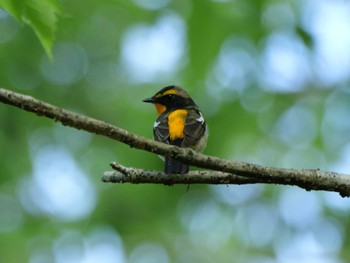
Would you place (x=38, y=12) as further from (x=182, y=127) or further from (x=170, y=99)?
(x=170, y=99)

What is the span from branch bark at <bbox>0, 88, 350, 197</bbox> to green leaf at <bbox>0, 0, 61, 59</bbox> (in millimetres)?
915

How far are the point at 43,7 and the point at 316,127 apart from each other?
5191 mm

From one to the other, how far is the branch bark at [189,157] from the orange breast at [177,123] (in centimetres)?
190

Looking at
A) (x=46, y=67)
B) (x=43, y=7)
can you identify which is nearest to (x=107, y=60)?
(x=46, y=67)

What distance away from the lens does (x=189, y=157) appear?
2.93m

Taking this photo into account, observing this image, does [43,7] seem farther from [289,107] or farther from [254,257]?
[254,257]

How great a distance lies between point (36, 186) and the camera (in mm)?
9359

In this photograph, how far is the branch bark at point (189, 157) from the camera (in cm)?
254

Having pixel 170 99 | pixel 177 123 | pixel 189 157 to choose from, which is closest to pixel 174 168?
pixel 189 157

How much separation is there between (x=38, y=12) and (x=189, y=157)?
1.12 m

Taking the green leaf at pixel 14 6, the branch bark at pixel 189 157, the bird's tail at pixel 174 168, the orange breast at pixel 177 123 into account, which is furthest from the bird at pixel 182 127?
the green leaf at pixel 14 6

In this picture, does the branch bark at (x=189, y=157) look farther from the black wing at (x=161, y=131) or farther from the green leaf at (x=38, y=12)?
the black wing at (x=161, y=131)

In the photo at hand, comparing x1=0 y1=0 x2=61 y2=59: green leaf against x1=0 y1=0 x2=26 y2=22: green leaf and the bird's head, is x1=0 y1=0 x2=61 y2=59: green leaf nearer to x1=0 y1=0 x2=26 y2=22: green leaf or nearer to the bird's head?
x1=0 y1=0 x2=26 y2=22: green leaf

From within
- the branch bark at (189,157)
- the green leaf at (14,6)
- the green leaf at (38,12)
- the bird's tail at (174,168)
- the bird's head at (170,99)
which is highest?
the bird's head at (170,99)
